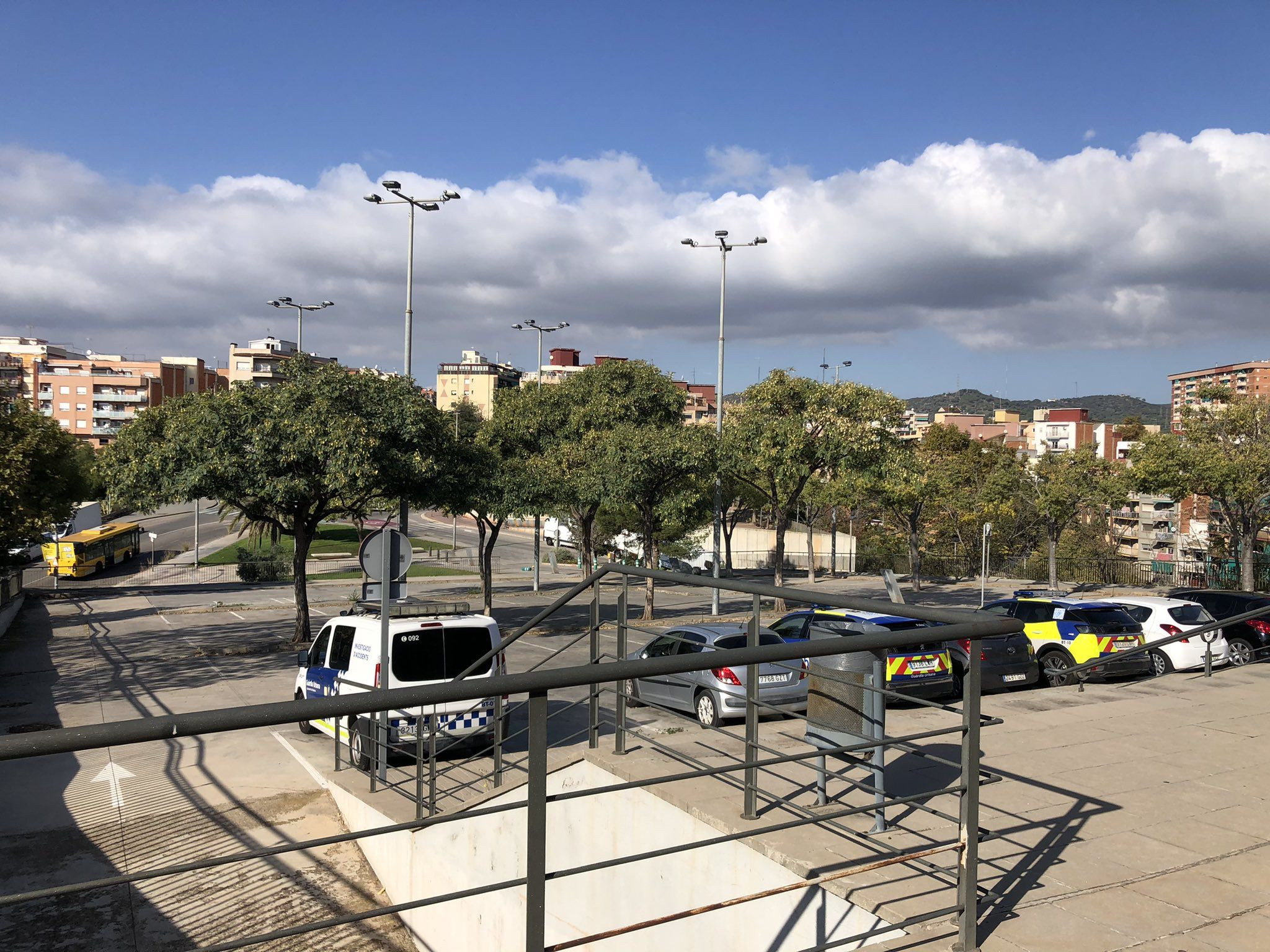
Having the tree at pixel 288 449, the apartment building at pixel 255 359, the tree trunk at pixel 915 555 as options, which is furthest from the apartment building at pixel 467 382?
the tree at pixel 288 449

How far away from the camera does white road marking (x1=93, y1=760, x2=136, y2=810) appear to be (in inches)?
447

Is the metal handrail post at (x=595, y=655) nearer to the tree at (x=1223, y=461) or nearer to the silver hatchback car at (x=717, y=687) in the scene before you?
the silver hatchback car at (x=717, y=687)

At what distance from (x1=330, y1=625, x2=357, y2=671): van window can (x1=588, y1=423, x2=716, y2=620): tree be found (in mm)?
14166

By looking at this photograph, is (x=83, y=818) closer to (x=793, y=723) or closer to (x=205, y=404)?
(x=793, y=723)

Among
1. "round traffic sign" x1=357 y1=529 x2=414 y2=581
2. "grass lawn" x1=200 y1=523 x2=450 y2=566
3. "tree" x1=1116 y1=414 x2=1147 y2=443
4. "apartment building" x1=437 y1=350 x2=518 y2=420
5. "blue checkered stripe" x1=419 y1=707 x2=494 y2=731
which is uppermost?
"apartment building" x1=437 y1=350 x2=518 y2=420

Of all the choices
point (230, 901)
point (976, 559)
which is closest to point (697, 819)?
point (230, 901)

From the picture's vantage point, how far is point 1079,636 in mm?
15812

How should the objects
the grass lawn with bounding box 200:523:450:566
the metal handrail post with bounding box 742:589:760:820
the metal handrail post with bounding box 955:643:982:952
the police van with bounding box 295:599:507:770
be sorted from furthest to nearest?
the grass lawn with bounding box 200:523:450:566
the police van with bounding box 295:599:507:770
the metal handrail post with bounding box 742:589:760:820
the metal handrail post with bounding box 955:643:982:952

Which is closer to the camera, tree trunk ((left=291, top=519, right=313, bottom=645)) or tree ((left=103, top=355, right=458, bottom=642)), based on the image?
tree ((left=103, top=355, right=458, bottom=642))

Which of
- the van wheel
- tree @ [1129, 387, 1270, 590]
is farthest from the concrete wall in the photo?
tree @ [1129, 387, 1270, 590]

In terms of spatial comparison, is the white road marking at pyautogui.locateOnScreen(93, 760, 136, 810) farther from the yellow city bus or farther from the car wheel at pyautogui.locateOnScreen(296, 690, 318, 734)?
the yellow city bus

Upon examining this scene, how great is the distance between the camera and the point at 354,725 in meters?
11.1

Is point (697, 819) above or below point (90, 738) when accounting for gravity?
below

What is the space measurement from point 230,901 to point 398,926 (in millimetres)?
1526
